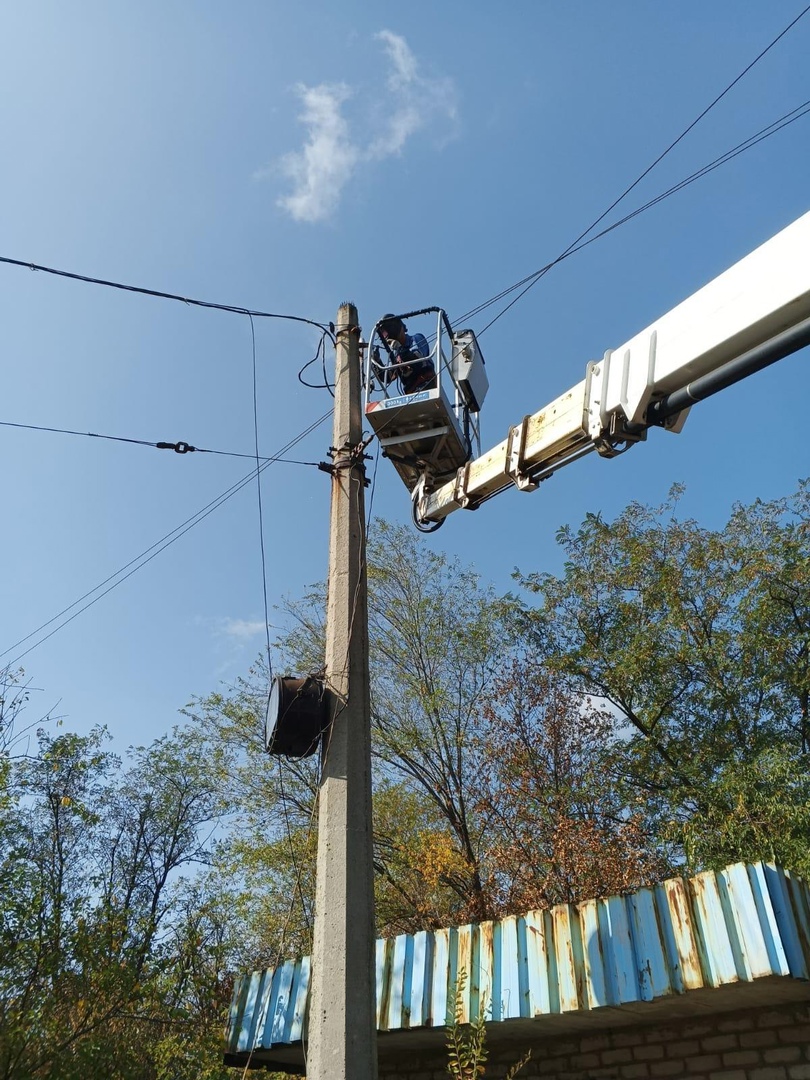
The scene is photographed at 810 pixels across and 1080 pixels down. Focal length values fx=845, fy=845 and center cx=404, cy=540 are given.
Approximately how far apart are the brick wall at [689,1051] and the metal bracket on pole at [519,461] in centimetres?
432

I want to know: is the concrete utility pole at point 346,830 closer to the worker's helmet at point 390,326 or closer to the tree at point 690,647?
the worker's helmet at point 390,326

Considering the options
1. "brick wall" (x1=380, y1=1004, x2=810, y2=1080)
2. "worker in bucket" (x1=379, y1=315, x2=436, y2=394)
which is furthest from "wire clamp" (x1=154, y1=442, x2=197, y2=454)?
"brick wall" (x1=380, y1=1004, x2=810, y2=1080)

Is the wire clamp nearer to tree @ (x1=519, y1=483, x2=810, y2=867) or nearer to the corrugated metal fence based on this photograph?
the corrugated metal fence

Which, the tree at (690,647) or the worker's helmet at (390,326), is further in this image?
the tree at (690,647)

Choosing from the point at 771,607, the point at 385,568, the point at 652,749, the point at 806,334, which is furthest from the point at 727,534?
the point at 806,334

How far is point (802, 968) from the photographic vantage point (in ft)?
17.6

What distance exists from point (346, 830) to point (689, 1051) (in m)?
3.88

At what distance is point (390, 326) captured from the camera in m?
8.61

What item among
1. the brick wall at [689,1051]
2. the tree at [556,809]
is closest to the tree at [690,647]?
the tree at [556,809]

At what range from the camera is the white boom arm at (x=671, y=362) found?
14.6 ft

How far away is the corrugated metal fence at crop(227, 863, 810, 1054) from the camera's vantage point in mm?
5531

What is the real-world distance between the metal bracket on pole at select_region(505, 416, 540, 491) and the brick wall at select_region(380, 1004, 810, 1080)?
4.32 metres

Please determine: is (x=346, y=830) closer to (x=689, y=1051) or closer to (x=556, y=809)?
(x=689, y=1051)

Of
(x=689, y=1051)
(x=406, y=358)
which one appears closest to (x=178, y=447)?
(x=406, y=358)
